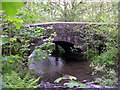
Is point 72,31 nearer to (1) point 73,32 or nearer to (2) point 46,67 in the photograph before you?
(1) point 73,32

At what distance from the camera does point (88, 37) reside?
391 centimetres

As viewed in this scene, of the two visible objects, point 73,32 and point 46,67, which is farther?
point 73,32

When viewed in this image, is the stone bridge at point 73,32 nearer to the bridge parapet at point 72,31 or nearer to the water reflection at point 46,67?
the bridge parapet at point 72,31

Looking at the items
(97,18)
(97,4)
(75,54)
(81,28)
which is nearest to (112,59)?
(81,28)

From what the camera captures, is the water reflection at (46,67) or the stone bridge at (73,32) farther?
the stone bridge at (73,32)

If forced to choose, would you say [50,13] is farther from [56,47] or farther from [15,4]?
[15,4]

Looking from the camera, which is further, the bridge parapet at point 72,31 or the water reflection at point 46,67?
the bridge parapet at point 72,31

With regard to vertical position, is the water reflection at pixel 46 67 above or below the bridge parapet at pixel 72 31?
below

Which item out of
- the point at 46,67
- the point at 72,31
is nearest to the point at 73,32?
the point at 72,31

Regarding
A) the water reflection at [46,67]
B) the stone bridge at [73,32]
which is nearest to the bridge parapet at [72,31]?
the stone bridge at [73,32]

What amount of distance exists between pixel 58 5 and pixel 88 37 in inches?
105

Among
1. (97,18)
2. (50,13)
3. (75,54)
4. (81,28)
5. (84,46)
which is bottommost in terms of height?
(75,54)

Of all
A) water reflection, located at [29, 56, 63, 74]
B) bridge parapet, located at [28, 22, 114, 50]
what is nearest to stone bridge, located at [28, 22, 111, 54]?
bridge parapet, located at [28, 22, 114, 50]

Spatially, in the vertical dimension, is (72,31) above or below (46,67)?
above
